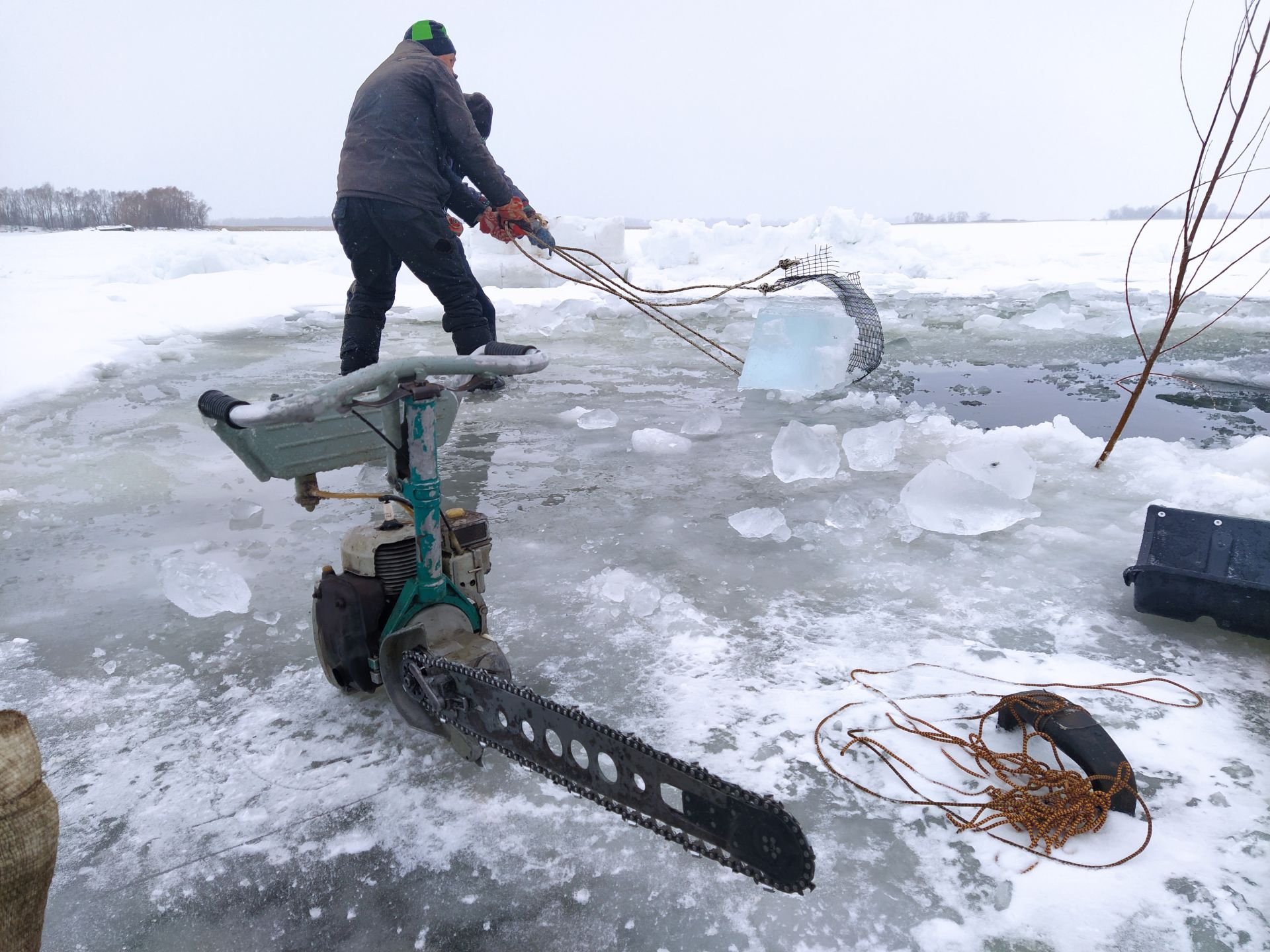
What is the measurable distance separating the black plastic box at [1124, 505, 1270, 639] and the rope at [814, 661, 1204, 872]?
374 millimetres

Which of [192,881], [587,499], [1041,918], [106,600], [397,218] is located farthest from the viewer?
[397,218]

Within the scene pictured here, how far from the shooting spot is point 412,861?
1481 mm

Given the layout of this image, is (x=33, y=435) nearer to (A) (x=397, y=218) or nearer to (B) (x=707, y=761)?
(A) (x=397, y=218)

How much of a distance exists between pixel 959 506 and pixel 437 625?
2.16m

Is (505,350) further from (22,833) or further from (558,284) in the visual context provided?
(558,284)

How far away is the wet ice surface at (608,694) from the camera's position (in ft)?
4.50

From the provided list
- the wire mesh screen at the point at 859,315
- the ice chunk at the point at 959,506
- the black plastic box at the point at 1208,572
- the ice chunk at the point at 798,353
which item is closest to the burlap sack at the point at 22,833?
the black plastic box at the point at 1208,572

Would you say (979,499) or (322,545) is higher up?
(979,499)

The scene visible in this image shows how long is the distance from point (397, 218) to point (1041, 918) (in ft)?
11.7

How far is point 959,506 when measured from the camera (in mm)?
3059

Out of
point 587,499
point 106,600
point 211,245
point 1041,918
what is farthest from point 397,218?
point 211,245

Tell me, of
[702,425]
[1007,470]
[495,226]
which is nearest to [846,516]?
[1007,470]

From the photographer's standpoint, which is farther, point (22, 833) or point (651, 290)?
point (651, 290)

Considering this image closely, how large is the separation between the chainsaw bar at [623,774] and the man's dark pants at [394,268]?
237 cm
